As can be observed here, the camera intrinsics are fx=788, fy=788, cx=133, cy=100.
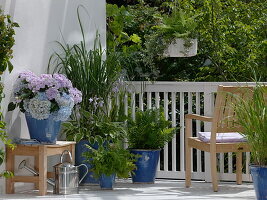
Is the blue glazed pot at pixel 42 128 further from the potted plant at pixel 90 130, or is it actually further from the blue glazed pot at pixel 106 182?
the blue glazed pot at pixel 106 182

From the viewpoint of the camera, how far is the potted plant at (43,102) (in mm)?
6234

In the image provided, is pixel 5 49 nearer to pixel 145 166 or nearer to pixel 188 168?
pixel 145 166

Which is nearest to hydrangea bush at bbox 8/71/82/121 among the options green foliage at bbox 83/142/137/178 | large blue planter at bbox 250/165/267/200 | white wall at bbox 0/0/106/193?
white wall at bbox 0/0/106/193

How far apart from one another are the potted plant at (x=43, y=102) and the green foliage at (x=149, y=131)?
0.96 m

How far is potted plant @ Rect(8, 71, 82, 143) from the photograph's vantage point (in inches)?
245

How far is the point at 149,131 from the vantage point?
7.16 m

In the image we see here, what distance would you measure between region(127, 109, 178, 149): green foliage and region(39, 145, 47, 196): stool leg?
3.88ft

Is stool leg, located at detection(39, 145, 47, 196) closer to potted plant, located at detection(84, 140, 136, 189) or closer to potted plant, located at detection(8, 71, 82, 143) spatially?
potted plant, located at detection(8, 71, 82, 143)

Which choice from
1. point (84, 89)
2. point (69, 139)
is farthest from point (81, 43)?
Answer: point (69, 139)

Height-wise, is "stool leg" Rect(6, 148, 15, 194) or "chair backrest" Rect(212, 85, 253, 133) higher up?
"chair backrest" Rect(212, 85, 253, 133)

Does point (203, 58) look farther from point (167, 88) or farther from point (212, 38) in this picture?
point (167, 88)

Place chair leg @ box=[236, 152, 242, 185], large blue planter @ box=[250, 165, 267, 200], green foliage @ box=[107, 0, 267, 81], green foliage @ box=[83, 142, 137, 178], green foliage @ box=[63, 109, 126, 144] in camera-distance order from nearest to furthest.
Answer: large blue planter @ box=[250, 165, 267, 200] → green foliage @ box=[83, 142, 137, 178] → green foliage @ box=[63, 109, 126, 144] → chair leg @ box=[236, 152, 242, 185] → green foliage @ box=[107, 0, 267, 81]

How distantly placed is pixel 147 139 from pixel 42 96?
1.29 meters

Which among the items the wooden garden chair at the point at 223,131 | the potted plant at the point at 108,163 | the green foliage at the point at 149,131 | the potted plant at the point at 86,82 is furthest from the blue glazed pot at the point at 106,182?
the wooden garden chair at the point at 223,131
